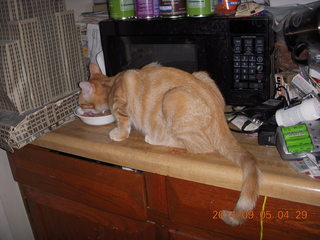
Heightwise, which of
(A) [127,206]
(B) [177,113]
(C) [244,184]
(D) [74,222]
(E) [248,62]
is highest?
(E) [248,62]

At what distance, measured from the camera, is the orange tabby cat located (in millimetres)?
760

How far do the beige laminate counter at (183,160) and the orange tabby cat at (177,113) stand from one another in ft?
0.09

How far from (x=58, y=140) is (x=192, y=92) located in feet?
1.46

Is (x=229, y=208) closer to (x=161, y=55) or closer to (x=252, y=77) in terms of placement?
(x=252, y=77)

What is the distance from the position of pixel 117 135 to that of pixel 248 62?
0.46 m

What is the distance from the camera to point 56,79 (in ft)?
3.55

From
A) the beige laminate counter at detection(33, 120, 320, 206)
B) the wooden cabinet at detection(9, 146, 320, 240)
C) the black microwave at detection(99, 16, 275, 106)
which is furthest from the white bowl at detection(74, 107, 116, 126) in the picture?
the black microwave at detection(99, 16, 275, 106)

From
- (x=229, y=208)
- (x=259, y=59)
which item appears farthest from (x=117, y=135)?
(x=259, y=59)

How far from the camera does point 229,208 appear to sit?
30.7 inches

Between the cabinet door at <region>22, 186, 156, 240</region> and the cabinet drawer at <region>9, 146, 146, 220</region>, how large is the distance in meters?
0.03

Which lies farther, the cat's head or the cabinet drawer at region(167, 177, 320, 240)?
the cat's head

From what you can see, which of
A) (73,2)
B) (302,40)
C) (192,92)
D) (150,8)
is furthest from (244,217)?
(73,2)

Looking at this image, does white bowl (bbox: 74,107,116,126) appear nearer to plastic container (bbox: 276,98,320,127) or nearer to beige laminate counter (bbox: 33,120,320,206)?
beige laminate counter (bbox: 33,120,320,206)

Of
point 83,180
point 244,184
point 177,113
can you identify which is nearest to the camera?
point 244,184
